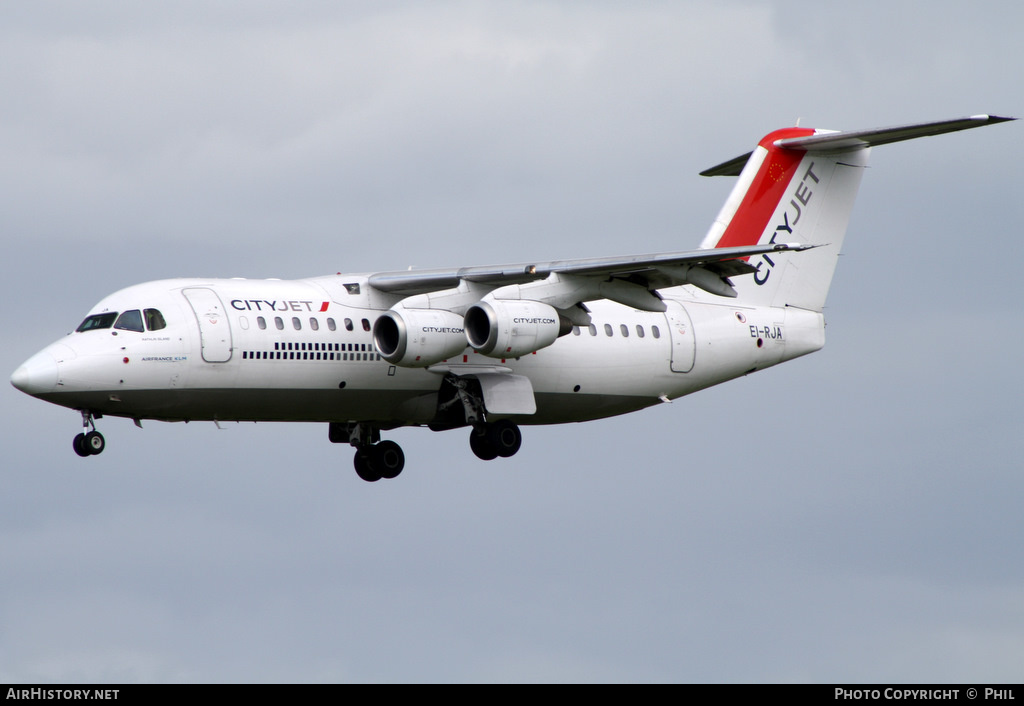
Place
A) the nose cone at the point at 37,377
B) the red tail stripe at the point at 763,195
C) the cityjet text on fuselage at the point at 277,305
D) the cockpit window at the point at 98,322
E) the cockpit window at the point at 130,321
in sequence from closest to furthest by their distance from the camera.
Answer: the nose cone at the point at 37,377
the cockpit window at the point at 130,321
the cockpit window at the point at 98,322
the cityjet text on fuselage at the point at 277,305
the red tail stripe at the point at 763,195

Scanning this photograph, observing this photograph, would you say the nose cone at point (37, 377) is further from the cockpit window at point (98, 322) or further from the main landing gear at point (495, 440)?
the main landing gear at point (495, 440)

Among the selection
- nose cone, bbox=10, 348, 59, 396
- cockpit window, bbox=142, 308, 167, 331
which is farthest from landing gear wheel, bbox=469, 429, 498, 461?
nose cone, bbox=10, 348, 59, 396

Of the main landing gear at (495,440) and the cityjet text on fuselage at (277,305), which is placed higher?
the cityjet text on fuselage at (277,305)

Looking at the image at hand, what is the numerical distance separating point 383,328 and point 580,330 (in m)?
3.98

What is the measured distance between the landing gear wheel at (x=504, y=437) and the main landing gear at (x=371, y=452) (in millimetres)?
2035

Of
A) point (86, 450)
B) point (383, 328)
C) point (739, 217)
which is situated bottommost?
point (86, 450)

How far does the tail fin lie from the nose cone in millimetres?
11452

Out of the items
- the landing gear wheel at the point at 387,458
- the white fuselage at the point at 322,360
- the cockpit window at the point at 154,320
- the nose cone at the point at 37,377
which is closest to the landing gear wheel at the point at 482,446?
the white fuselage at the point at 322,360

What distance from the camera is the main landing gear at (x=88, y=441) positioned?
2378cm

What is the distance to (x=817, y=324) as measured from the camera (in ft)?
98.6

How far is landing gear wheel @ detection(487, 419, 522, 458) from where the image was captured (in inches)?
1048

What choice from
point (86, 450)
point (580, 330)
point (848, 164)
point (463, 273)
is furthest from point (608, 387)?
point (86, 450)

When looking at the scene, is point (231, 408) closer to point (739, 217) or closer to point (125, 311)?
point (125, 311)

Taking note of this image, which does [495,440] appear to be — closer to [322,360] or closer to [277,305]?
[322,360]
